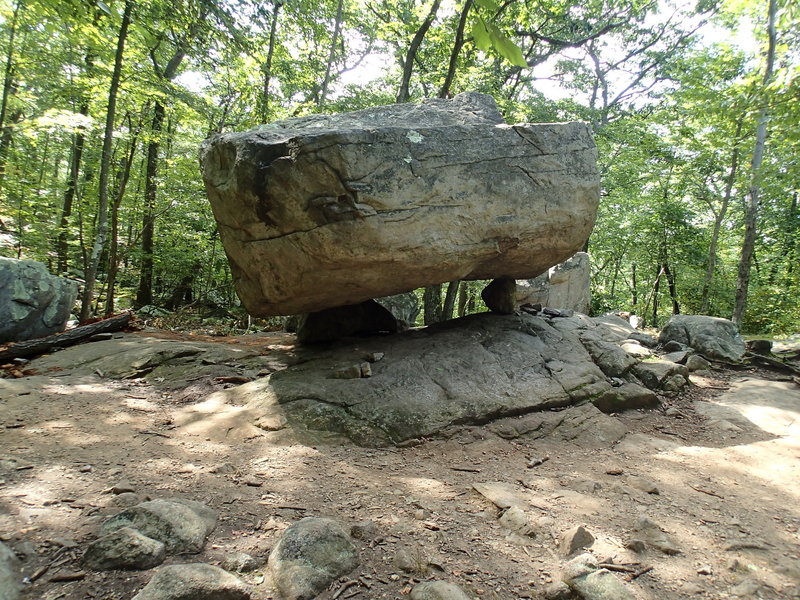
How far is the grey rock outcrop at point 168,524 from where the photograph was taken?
2.30m

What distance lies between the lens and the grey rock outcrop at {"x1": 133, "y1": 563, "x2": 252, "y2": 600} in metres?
1.84

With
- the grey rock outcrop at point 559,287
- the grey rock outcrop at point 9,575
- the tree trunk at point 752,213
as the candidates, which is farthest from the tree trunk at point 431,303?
the grey rock outcrop at point 9,575

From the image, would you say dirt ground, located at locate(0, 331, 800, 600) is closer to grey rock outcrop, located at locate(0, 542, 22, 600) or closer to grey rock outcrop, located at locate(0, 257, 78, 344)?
grey rock outcrop, located at locate(0, 542, 22, 600)

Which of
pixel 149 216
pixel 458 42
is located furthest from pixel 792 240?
pixel 149 216

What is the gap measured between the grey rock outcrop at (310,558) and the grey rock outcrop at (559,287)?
32.6 ft

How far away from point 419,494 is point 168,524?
68.5 inches

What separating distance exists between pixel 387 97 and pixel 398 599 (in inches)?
567

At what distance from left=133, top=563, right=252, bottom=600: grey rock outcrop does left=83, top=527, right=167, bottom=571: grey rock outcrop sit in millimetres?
145

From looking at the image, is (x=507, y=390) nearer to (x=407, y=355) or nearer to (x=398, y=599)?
(x=407, y=355)

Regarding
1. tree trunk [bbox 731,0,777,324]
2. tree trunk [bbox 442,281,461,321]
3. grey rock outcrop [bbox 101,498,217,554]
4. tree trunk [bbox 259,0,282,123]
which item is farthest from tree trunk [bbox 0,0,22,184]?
tree trunk [bbox 731,0,777,324]

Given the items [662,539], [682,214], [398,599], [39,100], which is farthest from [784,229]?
[39,100]

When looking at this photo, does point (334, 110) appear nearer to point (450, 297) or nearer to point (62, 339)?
point (450, 297)

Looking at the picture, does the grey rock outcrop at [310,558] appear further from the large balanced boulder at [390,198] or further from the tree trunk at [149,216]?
the tree trunk at [149,216]

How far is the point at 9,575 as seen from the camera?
1.89m
